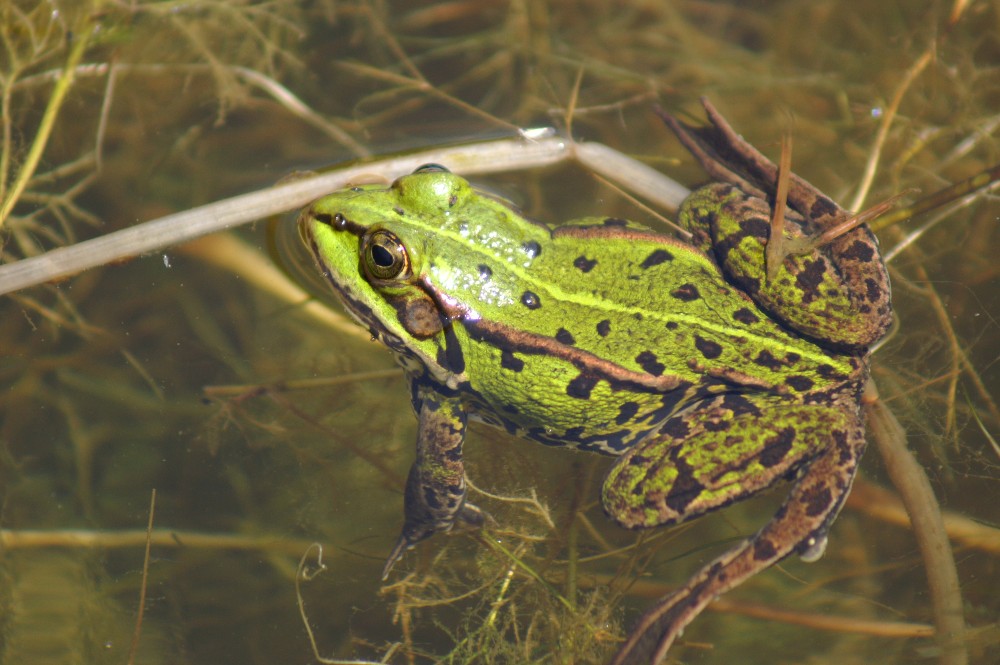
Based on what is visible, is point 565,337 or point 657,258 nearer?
point 565,337

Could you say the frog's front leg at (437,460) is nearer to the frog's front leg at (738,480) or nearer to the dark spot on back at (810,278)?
the frog's front leg at (738,480)

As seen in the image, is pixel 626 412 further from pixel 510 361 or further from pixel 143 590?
pixel 143 590

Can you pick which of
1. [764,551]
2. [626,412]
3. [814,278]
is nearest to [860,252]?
[814,278]

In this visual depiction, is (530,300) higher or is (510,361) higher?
(530,300)

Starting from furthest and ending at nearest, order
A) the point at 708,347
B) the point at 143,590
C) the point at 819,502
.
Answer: the point at 143,590, the point at 708,347, the point at 819,502

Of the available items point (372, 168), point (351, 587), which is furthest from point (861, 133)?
point (351, 587)

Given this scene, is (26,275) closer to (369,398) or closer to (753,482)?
(369,398)
